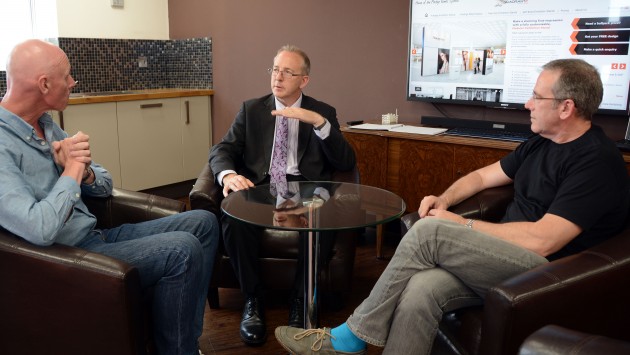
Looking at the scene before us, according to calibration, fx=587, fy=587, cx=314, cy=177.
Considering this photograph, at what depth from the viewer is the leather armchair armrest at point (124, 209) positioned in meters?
2.33

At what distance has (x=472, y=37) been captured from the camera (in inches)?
130

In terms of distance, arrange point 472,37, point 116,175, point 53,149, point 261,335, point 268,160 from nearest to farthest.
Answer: point 53,149 → point 261,335 → point 268,160 → point 472,37 → point 116,175

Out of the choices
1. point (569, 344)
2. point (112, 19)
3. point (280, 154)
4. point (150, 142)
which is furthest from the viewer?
point (112, 19)

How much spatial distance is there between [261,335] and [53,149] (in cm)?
112

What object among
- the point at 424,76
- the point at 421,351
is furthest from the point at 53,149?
the point at 424,76

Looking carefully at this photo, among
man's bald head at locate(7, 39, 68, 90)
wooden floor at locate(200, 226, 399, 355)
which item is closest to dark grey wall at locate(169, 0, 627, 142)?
wooden floor at locate(200, 226, 399, 355)

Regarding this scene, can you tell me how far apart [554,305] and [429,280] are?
384 mm

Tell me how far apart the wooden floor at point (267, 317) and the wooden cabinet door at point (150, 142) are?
188 centimetres

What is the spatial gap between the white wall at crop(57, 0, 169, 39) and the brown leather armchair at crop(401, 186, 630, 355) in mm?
3870

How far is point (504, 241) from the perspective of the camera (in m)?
1.88

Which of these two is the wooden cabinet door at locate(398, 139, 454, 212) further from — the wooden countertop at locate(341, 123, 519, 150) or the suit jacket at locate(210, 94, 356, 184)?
the suit jacket at locate(210, 94, 356, 184)

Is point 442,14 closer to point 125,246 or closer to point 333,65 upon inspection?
point 333,65

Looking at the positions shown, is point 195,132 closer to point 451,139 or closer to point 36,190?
point 451,139

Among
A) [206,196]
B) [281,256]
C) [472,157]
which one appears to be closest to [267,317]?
[281,256]
